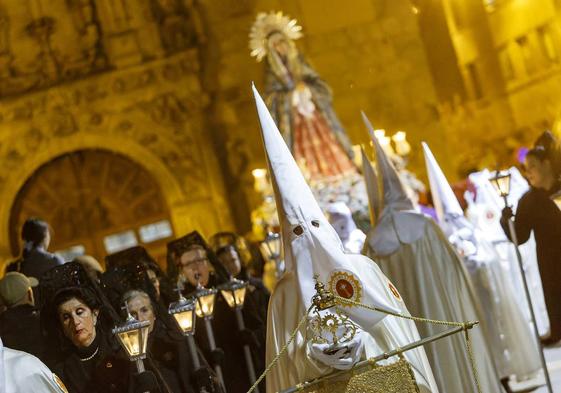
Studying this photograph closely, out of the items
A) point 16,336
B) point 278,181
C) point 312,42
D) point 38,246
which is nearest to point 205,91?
point 312,42

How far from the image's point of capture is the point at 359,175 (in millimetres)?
18500

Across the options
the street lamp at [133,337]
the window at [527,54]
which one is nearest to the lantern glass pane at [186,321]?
the street lamp at [133,337]

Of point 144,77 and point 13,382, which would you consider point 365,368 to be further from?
point 144,77

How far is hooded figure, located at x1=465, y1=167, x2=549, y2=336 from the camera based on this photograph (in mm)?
14357

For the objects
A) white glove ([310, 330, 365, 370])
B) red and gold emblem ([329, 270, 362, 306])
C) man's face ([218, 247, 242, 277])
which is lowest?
white glove ([310, 330, 365, 370])

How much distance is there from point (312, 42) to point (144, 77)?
3.20 metres

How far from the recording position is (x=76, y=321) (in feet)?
23.6

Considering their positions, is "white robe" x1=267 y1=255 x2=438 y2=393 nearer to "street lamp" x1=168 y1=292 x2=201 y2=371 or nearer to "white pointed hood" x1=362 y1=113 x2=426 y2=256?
"street lamp" x1=168 y1=292 x2=201 y2=371

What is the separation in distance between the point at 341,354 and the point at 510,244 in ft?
28.6

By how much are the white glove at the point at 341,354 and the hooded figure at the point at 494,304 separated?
555cm

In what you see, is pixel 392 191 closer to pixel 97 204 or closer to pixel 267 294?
pixel 267 294

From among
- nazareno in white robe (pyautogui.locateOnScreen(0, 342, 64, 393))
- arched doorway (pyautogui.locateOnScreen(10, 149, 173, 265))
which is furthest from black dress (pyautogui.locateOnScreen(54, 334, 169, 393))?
arched doorway (pyautogui.locateOnScreen(10, 149, 173, 265))

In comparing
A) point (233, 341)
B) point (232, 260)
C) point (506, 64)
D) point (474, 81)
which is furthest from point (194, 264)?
point (474, 81)

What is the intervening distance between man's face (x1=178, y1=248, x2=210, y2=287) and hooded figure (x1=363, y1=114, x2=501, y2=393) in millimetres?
1369
